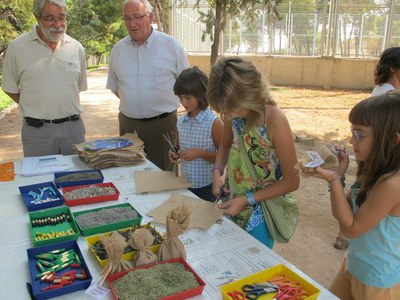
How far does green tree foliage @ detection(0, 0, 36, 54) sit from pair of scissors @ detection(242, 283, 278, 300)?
31.6ft

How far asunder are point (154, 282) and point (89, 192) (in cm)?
92

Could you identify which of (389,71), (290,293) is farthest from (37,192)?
(389,71)

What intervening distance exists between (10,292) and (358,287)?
4.27 ft

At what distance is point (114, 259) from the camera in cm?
127

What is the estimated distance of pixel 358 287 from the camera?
1.56 meters

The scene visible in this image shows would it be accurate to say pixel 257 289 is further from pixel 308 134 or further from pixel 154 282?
pixel 308 134

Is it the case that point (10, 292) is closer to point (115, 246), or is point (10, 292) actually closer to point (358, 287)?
point (115, 246)

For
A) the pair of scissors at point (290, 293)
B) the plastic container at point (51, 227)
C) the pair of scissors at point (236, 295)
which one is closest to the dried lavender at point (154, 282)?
the pair of scissors at point (236, 295)

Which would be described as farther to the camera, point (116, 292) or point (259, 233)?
point (259, 233)

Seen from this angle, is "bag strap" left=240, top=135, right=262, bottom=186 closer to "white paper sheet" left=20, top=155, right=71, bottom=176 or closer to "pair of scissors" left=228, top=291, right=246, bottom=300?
"pair of scissors" left=228, top=291, right=246, bottom=300

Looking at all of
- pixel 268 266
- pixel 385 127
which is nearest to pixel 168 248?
pixel 268 266

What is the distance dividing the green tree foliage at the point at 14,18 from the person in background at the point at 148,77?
721 cm

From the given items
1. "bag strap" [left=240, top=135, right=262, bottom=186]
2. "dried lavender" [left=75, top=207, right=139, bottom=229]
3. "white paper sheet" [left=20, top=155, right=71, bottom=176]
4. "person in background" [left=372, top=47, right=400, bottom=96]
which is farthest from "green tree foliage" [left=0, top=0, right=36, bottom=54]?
"bag strap" [left=240, top=135, right=262, bottom=186]

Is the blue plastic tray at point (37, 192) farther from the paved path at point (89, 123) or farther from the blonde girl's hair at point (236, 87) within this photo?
the paved path at point (89, 123)
